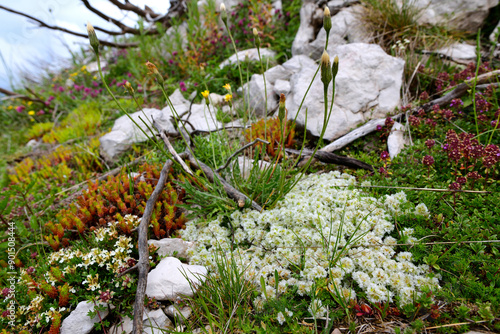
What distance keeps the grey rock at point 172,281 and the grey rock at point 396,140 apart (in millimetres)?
2349

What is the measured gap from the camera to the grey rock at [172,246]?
93.9 inches

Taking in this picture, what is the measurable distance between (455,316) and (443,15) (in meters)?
5.35

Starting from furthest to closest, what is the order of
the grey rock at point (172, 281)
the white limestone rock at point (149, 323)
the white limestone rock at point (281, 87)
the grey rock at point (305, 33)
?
the grey rock at point (305, 33) → the white limestone rock at point (281, 87) → the grey rock at point (172, 281) → the white limestone rock at point (149, 323)

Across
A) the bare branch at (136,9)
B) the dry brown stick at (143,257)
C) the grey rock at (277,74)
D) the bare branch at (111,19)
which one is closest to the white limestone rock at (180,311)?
the dry brown stick at (143,257)

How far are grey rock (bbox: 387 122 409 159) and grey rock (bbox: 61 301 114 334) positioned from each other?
10.1 feet

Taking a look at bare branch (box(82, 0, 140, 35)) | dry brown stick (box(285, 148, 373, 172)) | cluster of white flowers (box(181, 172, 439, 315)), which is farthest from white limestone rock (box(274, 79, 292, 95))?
bare branch (box(82, 0, 140, 35))

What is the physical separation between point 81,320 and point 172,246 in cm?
81

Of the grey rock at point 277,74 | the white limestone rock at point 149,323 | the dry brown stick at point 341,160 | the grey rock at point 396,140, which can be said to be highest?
the grey rock at point 277,74

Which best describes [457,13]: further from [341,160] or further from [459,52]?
[341,160]

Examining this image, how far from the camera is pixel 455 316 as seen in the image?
1.58 metres

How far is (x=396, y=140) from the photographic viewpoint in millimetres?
3070

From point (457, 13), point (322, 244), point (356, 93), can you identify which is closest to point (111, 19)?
point (356, 93)

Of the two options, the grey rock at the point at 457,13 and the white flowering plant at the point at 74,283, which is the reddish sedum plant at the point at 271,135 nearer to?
the white flowering plant at the point at 74,283

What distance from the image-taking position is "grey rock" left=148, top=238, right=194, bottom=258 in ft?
Result: 7.82
